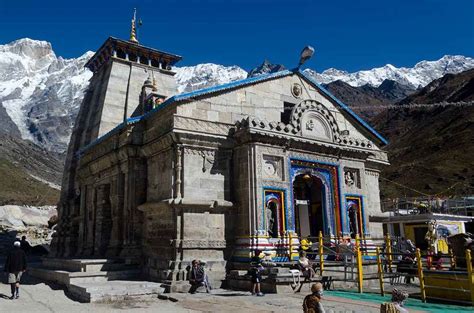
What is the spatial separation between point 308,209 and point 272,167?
15.1 feet

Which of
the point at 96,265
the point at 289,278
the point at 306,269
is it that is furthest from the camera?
the point at 96,265

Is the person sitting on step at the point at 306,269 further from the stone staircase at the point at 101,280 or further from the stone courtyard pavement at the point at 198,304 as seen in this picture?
the stone staircase at the point at 101,280

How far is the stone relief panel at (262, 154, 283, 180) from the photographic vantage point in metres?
16.5

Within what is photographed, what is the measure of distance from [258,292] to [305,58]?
35.0ft

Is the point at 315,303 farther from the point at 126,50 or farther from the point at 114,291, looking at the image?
the point at 126,50

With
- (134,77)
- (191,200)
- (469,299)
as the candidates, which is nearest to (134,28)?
(134,77)

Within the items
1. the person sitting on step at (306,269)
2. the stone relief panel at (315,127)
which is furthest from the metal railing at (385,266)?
the stone relief panel at (315,127)

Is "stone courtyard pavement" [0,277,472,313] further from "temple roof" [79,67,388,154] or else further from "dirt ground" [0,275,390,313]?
"temple roof" [79,67,388,154]

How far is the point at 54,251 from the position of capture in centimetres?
2589

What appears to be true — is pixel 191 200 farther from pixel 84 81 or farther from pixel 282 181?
pixel 84 81

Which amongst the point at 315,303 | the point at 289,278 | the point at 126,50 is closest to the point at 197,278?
the point at 289,278

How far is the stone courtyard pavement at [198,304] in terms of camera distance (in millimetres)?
10836

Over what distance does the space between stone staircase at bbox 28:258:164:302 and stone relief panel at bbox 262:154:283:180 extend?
5697 millimetres

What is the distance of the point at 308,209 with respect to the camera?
66.8 ft
